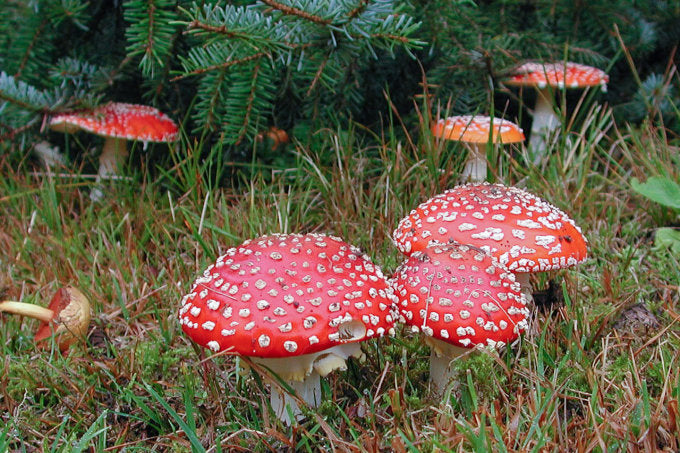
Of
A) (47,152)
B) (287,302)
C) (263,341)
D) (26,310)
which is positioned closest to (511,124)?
(287,302)

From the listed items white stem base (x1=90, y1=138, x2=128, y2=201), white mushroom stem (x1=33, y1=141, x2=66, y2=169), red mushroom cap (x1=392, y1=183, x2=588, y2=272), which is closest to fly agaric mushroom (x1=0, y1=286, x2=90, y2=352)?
red mushroom cap (x1=392, y1=183, x2=588, y2=272)

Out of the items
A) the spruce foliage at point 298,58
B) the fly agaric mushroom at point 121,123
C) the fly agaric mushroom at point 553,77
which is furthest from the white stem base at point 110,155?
the fly agaric mushroom at point 553,77

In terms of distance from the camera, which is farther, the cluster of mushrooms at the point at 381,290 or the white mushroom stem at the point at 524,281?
the white mushroom stem at the point at 524,281

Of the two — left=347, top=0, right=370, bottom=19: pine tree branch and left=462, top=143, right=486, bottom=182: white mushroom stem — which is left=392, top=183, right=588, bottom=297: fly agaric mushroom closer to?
left=347, top=0, right=370, bottom=19: pine tree branch

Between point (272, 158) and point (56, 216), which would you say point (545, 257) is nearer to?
point (272, 158)

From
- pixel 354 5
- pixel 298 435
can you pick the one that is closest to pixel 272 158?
pixel 354 5

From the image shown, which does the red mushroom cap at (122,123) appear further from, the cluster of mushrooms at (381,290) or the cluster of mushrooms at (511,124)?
the cluster of mushrooms at (511,124)
